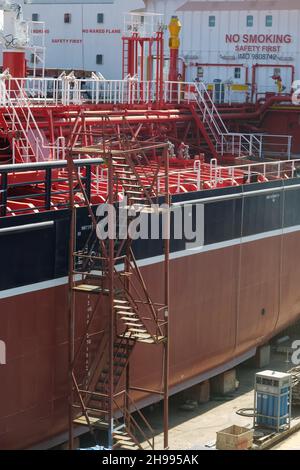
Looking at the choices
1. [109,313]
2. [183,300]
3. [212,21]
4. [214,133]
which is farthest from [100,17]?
[109,313]

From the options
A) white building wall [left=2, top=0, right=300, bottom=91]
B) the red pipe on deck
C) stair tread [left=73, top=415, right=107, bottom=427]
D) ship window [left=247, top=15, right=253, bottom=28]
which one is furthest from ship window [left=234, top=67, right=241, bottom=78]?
stair tread [left=73, top=415, right=107, bottom=427]

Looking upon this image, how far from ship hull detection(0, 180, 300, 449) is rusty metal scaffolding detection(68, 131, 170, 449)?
28 cm

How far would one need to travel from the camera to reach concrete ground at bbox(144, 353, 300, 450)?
16.2 m

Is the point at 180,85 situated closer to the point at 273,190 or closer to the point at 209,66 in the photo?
the point at 209,66

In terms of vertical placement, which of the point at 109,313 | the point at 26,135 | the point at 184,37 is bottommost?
the point at 109,313

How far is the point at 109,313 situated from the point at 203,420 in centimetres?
425

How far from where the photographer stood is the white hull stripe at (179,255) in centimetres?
1391

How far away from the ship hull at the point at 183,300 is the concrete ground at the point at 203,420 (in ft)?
1.70

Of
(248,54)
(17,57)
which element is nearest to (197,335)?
(17,57)

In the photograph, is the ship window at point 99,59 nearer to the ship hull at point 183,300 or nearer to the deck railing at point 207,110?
the deck railing at point 207,110

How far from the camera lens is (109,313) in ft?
46.0

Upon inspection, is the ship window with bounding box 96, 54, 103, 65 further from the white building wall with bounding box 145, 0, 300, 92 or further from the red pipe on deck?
the red pipe on deck

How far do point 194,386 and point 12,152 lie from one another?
536 cm

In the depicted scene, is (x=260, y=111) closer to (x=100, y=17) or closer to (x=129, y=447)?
(x=100, y=17)
